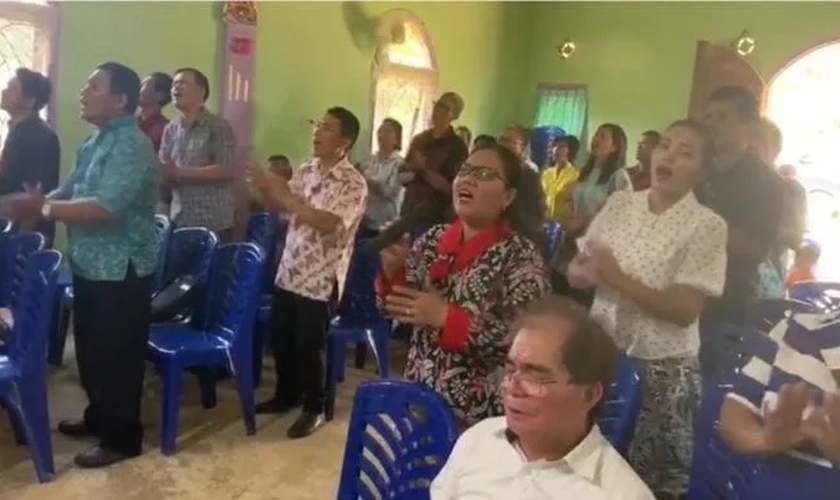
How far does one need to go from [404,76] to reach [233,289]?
401cm

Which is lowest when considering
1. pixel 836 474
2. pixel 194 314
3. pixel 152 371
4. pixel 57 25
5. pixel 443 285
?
pixel 152 371

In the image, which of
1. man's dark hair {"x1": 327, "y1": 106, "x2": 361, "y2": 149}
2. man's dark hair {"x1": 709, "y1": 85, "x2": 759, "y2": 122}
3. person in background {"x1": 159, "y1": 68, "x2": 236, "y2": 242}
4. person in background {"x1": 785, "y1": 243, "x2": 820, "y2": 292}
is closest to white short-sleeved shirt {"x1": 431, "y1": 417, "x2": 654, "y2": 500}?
man's dark hair {"x1": 709, "y1": 85, "x2": 759, "y2": 122}

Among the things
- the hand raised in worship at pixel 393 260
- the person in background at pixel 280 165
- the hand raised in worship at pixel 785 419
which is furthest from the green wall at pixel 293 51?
the hand raised in worship at pixel 785 419

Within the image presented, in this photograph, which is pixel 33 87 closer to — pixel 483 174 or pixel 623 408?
pixel 483 174

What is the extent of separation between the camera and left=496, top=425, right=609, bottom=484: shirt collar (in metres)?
1.40

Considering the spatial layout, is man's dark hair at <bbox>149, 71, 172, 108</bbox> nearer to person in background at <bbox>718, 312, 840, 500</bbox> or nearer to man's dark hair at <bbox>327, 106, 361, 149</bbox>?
man's dark hair at <bbox>327, 106, 361, 149</bbox>

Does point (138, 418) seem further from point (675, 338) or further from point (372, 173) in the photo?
point (372, 173)

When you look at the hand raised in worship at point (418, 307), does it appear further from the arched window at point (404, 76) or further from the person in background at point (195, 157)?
the arched window at point (404, 76)

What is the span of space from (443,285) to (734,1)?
20.4 feet

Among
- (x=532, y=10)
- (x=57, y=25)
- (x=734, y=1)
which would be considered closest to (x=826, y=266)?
(x=734, y=1)

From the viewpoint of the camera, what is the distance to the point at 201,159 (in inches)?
166

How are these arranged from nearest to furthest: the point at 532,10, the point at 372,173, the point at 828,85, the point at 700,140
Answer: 1. the point at 700,140
2. the point at 372,173
3. the point at 828,85
4. the point at 532,10

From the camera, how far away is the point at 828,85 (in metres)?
7.09

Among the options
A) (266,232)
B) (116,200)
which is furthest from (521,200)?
(266,232)
